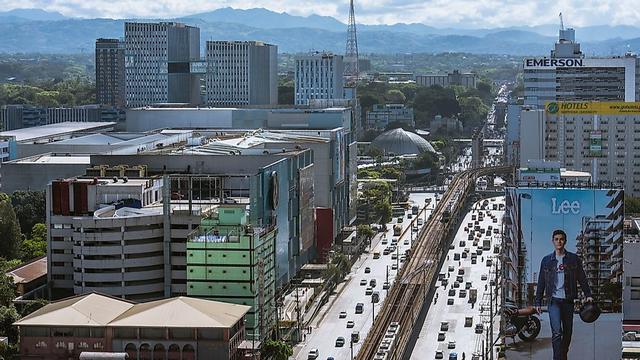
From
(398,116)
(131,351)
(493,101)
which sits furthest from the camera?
(493,101)

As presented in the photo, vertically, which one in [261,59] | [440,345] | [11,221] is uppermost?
[261,59]

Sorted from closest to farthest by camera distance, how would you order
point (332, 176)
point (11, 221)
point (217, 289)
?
point (217, 289), point (11, 221), point (332, 176)

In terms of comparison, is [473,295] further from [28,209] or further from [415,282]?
[28,209]

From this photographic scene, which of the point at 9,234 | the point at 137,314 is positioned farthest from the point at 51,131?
the point at 137,314

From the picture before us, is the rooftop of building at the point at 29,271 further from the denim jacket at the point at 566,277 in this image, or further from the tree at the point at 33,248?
the denim jacket at the point at 566,277

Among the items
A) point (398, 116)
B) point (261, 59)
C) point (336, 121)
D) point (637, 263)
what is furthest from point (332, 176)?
point (398, 116)

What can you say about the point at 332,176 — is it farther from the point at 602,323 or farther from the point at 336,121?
the point at 602,323
